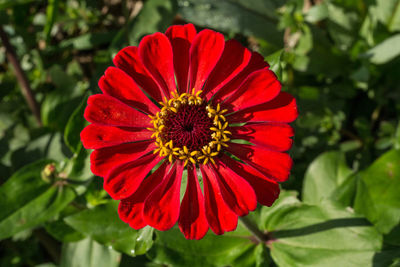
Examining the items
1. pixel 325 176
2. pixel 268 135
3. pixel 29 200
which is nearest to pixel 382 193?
pixel 325 176

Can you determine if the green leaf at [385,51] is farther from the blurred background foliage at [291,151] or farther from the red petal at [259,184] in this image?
the red petal at [259,184]

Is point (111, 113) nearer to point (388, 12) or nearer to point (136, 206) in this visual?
point (136, 206)

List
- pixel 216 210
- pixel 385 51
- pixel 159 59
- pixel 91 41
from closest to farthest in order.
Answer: pixel 216 210 < pixel 159 59 < pixel 385 51 < pixel 91 41

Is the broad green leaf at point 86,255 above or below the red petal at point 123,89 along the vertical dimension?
below

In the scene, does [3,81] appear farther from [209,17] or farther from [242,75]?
[242,75]

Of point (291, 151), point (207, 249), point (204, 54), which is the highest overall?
point (204, 54)

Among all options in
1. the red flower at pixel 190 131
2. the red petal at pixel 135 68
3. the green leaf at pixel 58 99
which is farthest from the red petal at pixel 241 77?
the green leaf at pixel 58 99
